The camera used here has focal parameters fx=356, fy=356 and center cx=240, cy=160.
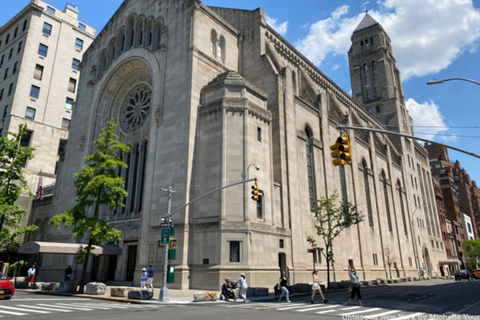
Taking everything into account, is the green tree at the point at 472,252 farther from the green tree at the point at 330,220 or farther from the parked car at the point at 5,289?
the parked car at the point at 5,289

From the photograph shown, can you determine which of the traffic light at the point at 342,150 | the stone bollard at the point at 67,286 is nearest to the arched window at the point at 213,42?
the stone bollard at the point at 67,286

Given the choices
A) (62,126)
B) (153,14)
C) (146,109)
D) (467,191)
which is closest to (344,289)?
(146,109)

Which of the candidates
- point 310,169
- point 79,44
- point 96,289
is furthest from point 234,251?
point 79,44

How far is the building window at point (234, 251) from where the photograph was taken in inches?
1045

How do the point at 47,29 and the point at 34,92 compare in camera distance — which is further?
the point at 47,29

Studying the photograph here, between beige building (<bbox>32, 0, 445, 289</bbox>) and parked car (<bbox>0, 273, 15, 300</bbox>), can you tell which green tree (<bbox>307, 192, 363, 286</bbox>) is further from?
parked car (<bbox>0, 273, 15, 300</bbox>)

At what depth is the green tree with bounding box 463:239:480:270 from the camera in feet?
293

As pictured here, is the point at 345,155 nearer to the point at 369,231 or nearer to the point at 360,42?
the point at 369,231

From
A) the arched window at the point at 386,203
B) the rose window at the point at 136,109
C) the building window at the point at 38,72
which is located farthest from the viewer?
the arched window at the point at 386,203

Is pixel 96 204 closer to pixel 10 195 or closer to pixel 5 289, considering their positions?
pixel 5 289

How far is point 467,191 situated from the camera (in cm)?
13162

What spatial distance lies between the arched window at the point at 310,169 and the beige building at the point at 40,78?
34.1 metres

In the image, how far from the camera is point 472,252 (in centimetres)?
8956

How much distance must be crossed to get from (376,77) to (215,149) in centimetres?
6303
